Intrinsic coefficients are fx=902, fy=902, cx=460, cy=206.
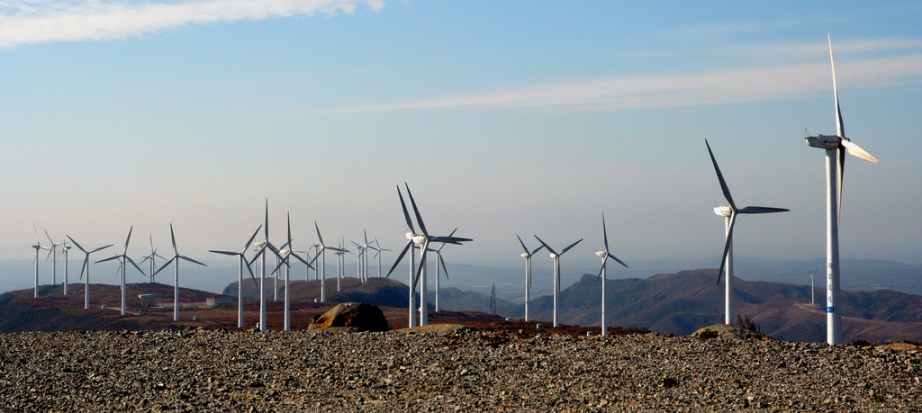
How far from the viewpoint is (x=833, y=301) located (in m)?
37.9

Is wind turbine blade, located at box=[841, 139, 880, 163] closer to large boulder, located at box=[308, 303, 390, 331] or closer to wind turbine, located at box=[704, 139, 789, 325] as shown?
wind turbine, located at box=[704, 139, 789, 325]

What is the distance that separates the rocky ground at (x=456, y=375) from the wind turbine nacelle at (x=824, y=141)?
13362 mm

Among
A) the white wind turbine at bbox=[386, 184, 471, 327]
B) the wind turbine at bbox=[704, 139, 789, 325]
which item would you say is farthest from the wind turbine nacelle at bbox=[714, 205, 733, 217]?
the white wind turbine at bbox=[386, 184, 471, 327]

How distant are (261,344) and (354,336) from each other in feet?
11.7

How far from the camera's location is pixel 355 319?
40000 mm

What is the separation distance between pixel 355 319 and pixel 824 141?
23.1m

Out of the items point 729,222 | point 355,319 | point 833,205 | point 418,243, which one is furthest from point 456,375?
point 418,243

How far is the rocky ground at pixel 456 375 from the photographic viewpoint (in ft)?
78.4

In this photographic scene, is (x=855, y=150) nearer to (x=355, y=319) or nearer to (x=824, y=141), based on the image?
(x=824, y=141)

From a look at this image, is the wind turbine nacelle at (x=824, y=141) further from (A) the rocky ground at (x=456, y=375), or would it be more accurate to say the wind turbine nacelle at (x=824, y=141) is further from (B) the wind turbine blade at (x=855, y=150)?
(A) the rocky ground at (x=456, y=375)

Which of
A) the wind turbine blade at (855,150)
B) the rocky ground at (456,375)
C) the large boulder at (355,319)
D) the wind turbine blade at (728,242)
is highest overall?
the wind turbine blade at (855,150)

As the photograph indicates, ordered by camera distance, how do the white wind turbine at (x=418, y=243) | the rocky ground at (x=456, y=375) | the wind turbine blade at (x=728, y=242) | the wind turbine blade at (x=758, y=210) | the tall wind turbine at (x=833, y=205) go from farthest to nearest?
the white wind turbine at (x=418, y=243) → the wind turbine blade at (x=758, y=210) → the wind turbine blade at (x=728, y=242) → the tall wind turbine at (x=833, y=205) → the rocky ground at (x=456, y=375)

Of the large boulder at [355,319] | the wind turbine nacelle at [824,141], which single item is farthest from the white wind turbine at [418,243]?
the wind turbine nacelle at [824,141]

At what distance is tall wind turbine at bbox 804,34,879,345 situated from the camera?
37.8m
